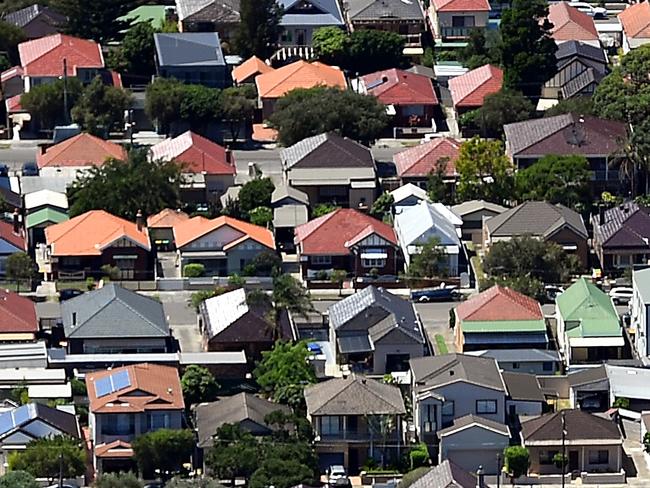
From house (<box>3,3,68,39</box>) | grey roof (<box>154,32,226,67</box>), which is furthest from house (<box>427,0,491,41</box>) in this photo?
house (<box>3,3,68,39</box>)

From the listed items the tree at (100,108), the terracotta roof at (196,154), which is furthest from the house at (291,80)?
the terracotta roof at (196,154)

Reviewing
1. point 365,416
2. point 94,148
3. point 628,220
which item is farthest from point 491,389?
point 94,148

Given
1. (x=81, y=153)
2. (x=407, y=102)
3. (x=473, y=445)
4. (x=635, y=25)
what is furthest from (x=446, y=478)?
(x=635, y=25)

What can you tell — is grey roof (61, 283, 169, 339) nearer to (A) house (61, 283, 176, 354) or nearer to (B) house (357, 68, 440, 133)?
(A) house (61, 283, 176, 354)

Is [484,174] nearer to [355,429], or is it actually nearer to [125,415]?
[355,429]

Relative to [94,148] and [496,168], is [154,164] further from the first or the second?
[496,168]
